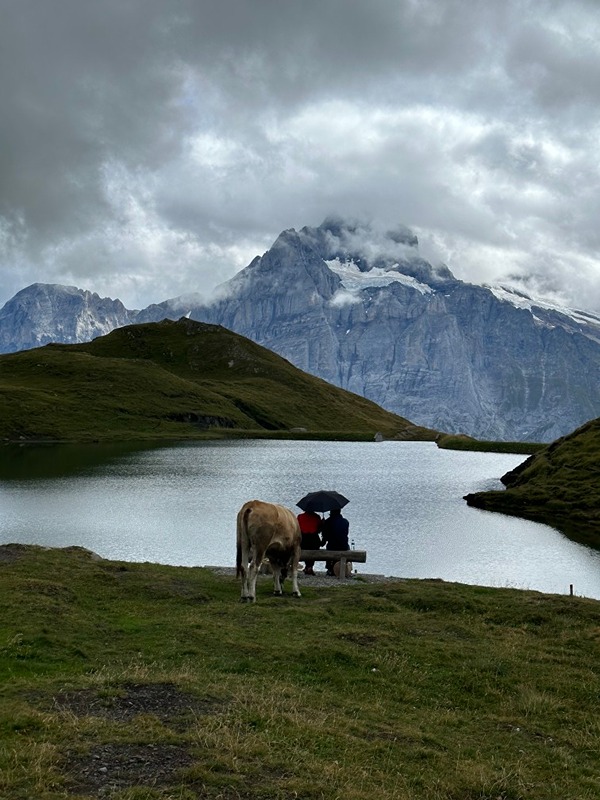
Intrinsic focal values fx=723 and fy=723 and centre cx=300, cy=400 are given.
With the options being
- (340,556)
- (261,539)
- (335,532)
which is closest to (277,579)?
(261,539)

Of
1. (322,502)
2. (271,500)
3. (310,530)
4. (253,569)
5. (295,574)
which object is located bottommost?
(271,500)

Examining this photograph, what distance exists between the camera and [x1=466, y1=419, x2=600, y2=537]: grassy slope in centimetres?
9175

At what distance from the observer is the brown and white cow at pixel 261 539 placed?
29.0m

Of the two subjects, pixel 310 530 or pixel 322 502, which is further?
pixel 310 530

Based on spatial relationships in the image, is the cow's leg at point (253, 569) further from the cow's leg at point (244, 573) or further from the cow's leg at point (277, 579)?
the cow's leg at point (277, 579)

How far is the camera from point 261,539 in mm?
29172

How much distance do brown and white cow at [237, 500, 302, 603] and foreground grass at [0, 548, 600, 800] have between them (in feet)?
3.55

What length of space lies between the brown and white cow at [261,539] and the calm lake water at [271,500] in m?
23.1

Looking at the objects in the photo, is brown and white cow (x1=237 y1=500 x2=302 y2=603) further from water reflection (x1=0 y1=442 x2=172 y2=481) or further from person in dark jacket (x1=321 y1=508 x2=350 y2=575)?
water reflection (x1=0 y1=442 x2=172 y2=481)

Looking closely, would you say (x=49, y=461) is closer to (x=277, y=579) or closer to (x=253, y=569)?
(x=277, y=579)

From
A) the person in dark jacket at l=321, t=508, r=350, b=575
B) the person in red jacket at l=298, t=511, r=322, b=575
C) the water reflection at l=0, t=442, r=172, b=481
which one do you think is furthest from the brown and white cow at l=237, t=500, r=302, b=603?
the water reflection at l=0, t=442, r=172, b=481

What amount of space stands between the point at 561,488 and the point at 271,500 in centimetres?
4328

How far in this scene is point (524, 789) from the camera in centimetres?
1266

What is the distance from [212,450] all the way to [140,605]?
173 m
